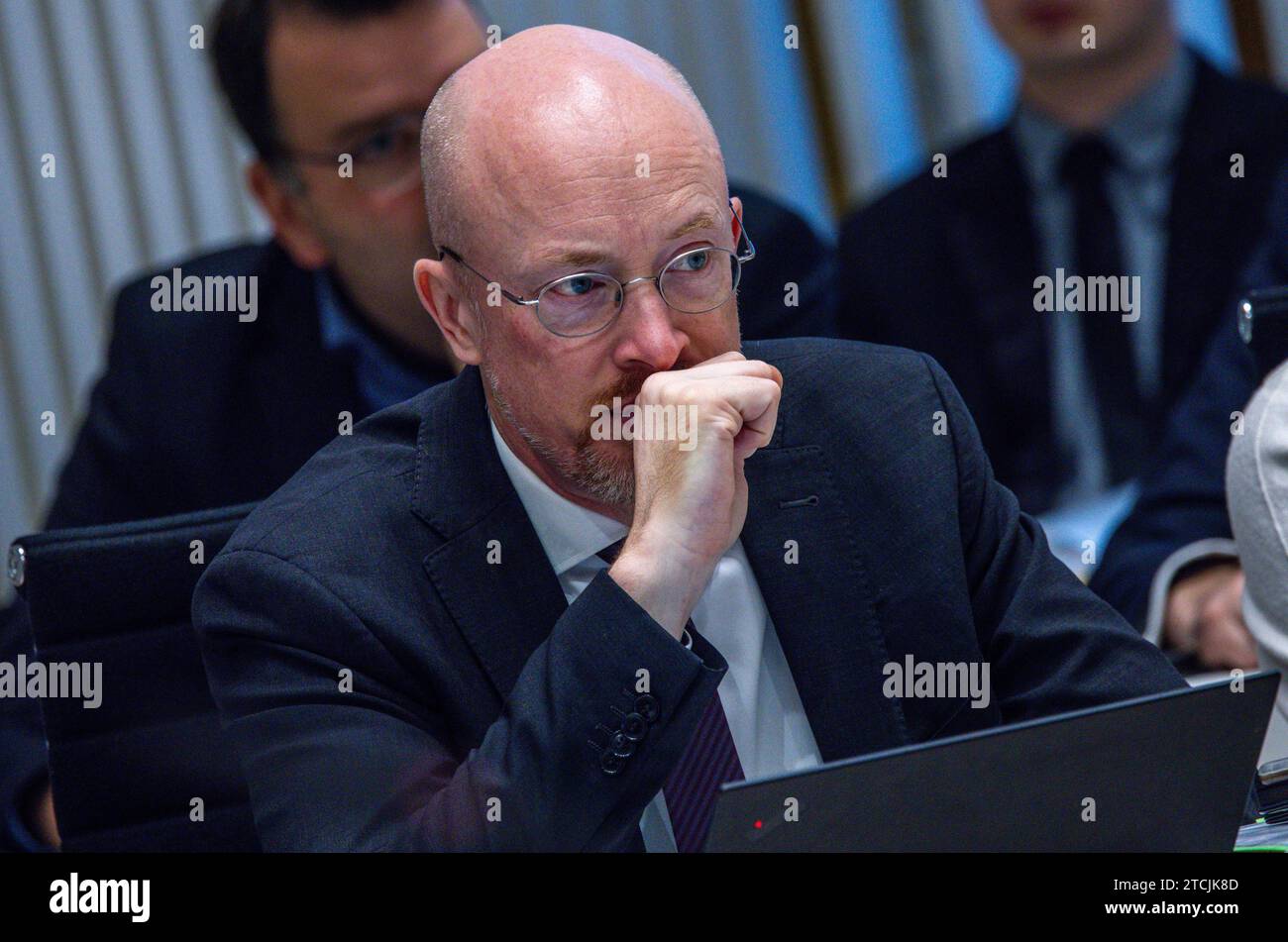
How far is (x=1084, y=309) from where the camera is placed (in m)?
2.67

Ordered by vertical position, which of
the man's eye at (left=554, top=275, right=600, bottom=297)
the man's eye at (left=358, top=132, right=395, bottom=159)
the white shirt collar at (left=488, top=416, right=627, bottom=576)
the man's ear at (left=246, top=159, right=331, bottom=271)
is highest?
the man's eye at (left=358, top=132, right=395, bottom=159)

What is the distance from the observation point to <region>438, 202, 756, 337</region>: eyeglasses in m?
1.42

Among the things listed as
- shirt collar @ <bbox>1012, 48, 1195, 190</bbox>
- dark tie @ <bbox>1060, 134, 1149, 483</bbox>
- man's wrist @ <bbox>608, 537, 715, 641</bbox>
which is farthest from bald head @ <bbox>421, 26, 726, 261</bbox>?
shirt collar @ <bbox>1012, 48, 1195, 190</bbox>

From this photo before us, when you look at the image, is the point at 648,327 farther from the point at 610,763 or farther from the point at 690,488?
the point at 610,763

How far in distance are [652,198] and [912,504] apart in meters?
0.39

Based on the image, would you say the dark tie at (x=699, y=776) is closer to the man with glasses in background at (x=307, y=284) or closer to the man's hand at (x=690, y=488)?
the man's hand at (x=690, y=488)

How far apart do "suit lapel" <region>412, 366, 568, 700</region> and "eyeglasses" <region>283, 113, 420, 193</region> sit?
32.9 inches

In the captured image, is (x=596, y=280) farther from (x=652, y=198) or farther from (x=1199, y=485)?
(x=1199, y=485)

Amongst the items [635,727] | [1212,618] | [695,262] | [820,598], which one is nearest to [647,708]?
[635,727]

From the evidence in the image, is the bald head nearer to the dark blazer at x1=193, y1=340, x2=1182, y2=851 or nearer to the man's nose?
the man's nose

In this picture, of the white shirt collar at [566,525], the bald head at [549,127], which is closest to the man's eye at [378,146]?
the bald head at [549,127]

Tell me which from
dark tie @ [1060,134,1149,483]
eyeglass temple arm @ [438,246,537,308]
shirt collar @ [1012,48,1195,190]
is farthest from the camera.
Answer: shirt collar @ [1012,48,1195,190]
